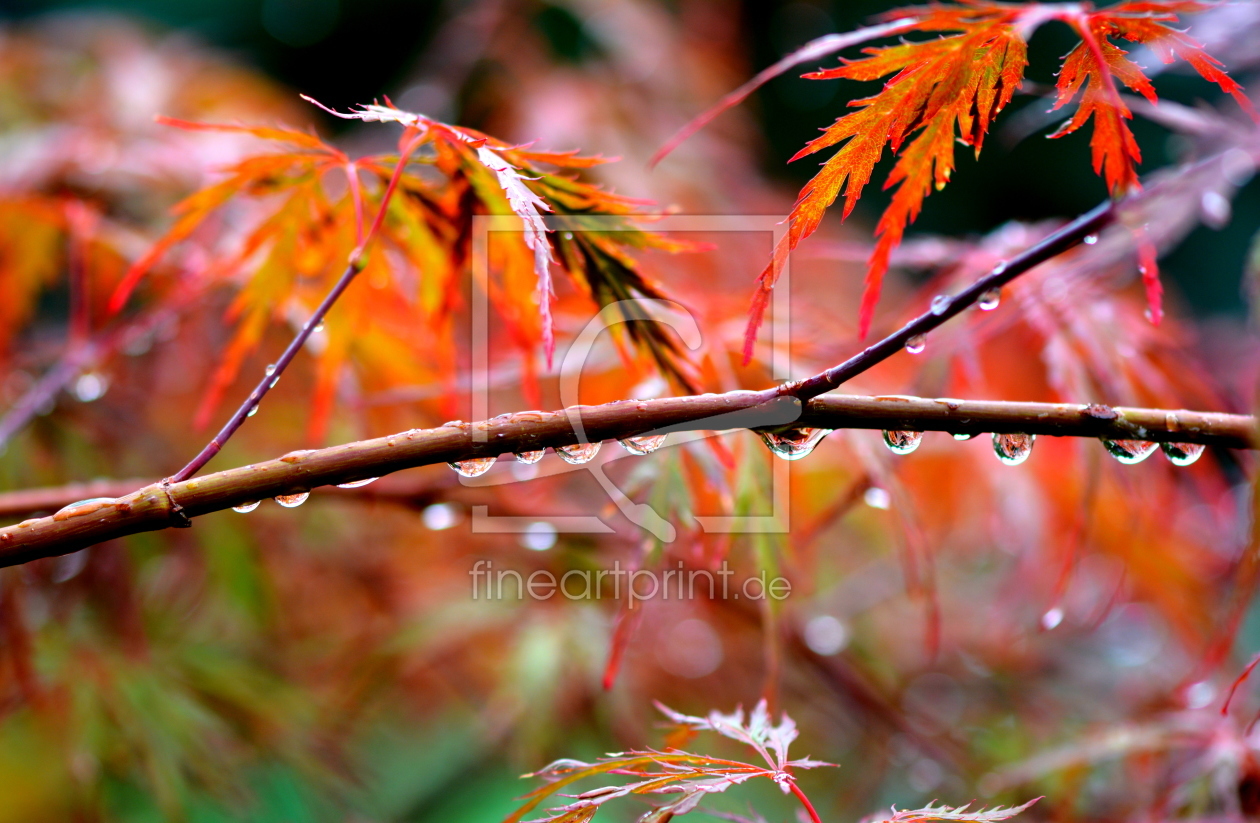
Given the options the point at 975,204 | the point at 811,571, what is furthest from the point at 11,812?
the point at 975,204

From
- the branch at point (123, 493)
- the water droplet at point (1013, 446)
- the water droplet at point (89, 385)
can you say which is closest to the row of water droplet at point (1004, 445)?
the water droplet at point (1013, 446)

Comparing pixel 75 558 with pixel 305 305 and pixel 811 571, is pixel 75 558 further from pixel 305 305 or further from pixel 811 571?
pixel 811 571

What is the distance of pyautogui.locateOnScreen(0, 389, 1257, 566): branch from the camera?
35 cm

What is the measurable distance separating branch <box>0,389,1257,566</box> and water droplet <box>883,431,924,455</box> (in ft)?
0.07

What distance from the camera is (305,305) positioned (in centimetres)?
79

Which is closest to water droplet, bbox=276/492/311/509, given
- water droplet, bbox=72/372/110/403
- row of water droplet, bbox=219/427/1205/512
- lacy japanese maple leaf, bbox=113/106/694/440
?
row of water droplet, bbox=219/427/1205/512

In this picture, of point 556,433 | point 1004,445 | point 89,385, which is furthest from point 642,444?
point 89,385

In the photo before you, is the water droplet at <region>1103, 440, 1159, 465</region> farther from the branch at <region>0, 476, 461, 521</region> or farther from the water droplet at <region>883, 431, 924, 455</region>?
the branch at <region>0, 476, 461, 521</region>

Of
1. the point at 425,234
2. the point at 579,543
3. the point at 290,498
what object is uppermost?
the point at 425,234

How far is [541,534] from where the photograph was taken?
0.83m

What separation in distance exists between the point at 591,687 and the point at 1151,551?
0.70m

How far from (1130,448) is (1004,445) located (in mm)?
65

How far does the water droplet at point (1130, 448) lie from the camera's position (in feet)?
1.37

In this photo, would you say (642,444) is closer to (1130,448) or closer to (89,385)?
(1130,448)
